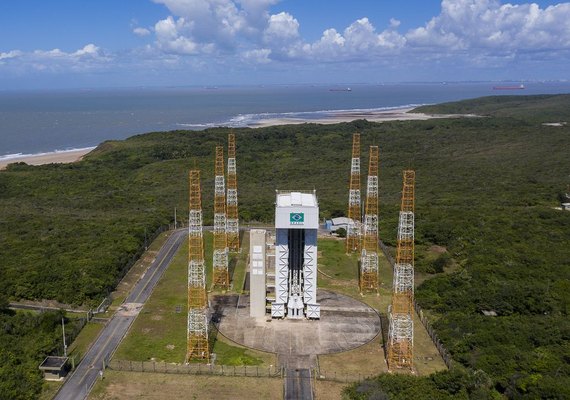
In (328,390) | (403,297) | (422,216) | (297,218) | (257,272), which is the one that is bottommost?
(328,390)

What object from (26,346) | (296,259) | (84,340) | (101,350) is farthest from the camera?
(296,259)

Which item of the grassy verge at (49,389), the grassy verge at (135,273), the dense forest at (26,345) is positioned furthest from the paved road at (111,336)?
the dense forest at (26,345)

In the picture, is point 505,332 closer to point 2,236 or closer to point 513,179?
point 2,236

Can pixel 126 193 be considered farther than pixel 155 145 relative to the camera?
No

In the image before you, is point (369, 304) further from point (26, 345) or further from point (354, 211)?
point (26, 345)

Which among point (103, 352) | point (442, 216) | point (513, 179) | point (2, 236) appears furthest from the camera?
point (513, 179)

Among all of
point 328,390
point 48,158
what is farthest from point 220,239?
point 48,158

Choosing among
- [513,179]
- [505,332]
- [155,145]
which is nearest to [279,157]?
[155,145]
